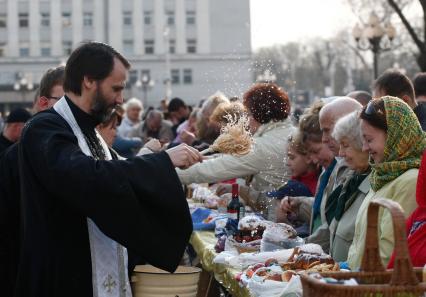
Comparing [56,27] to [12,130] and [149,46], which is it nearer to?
[149,46]

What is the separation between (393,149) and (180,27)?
3348 inches

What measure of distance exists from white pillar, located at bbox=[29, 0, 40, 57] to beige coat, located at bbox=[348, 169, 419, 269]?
85797mm

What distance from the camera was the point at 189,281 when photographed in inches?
212

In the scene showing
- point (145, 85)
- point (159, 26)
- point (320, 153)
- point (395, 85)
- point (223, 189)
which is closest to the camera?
point (320, 153)

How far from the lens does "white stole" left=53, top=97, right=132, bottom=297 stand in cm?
459

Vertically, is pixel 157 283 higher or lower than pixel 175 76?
lower

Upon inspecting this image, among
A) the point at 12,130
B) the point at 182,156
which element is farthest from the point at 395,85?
the point at 12,130

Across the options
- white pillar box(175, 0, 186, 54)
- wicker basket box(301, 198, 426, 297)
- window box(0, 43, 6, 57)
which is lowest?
wicker basket box(301, 198, 426, 297)

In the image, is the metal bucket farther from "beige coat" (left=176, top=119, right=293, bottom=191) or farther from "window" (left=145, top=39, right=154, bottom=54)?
"window" (left=145, top=39, right=154, bottom=54)

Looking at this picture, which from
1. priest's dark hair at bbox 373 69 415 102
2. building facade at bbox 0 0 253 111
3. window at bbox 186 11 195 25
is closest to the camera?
priest's dark hair at bbox 373 69 415 102

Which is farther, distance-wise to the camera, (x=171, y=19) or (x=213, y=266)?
(x=171, y=19)

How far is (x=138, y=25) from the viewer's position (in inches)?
3533

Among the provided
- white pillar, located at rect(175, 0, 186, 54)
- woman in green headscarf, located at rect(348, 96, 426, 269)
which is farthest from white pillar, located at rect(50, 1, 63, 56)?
woman in green headscarf, located at rect(348, 96, 426, 269)

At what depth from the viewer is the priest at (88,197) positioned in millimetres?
4320
